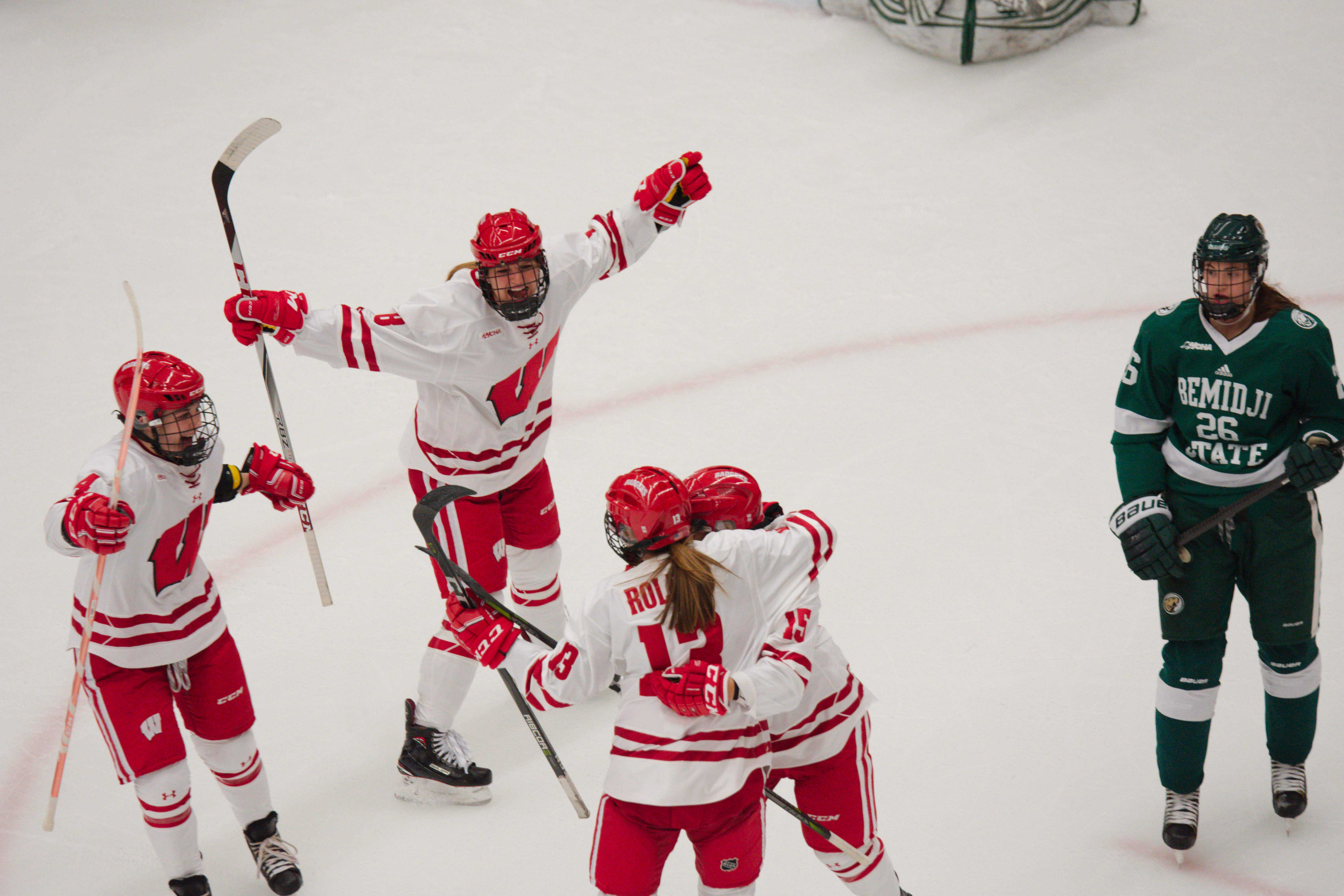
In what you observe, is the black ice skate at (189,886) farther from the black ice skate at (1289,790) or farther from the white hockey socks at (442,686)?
the black ice skate at (1289,790)

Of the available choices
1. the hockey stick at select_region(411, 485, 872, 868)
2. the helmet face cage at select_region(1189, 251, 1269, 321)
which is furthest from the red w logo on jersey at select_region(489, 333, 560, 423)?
the helmet face cage at select_region(1189, 251, 1269, 321)

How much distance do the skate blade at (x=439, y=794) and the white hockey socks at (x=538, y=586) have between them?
18.7 inches

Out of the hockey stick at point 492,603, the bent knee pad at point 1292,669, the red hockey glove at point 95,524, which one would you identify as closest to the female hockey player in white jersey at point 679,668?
the hockey stick at point 492,603

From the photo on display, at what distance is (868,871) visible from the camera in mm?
2494

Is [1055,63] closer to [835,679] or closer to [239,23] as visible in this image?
[239,23]

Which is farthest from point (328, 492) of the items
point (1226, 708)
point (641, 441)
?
point (1226, 708)

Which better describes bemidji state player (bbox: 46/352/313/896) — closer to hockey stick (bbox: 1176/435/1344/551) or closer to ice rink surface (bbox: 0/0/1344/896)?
ice rink surface (bbox: 0/0/1344/896)

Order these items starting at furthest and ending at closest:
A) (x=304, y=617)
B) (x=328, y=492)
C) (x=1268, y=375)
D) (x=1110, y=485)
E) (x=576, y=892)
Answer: (x=328, y=492) → (x=1110, y=485) → (x=304, y=617) → (x=576, y=892) → (x=1268, y=375)

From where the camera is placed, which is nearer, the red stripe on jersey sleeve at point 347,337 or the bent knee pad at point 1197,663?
the bent knee pad at point 1197,663

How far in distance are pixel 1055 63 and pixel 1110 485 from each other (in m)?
3.40

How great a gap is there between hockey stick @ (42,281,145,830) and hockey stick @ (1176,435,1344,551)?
214cm

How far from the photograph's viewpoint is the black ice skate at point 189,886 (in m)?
2.84

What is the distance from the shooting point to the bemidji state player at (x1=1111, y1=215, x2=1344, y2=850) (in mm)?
2594

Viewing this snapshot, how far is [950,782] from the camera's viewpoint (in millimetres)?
3174
